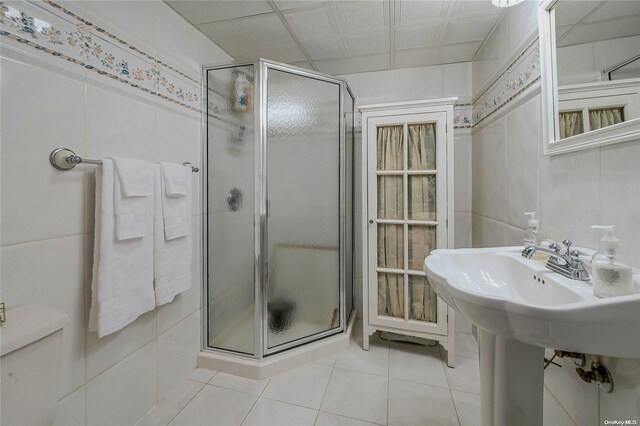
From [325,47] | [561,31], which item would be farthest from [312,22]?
A: [561,31]

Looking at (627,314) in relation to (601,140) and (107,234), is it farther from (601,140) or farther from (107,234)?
(107,234)

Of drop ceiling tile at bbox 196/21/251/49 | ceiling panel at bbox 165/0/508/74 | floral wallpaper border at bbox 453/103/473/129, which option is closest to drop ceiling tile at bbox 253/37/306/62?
ceiling panel at bbox 165/0/508/74

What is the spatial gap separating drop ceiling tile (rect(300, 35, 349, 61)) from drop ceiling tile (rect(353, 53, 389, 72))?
0.43 ft

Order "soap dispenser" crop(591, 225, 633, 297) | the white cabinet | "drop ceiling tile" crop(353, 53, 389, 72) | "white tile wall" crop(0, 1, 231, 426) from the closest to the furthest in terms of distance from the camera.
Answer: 1. "soap dispenser" crop(591, 225, 633, 297)
2. "white tile wall" crop(0, 1, 231, 426)
3. the white cabinet
4. "drop ceiling tile" crop(353, 53, 389, 72)

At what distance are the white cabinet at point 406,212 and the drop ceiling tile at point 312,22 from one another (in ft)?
1.66

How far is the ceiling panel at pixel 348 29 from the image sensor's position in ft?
4.37

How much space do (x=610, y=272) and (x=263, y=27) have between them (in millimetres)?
1812

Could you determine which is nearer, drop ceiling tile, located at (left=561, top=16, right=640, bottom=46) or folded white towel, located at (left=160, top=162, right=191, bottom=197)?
drop ceiling tile, located at (left=561, top=16, right=640, bottom=46)

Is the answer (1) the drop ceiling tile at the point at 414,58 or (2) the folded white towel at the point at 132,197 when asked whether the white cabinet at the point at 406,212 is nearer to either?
(1) the drop ceiling tile at the point at 414,58

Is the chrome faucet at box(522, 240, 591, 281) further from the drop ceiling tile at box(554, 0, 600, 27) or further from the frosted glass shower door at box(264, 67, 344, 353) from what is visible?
the frosted glass shower door at box(264, 67, 344, 353)

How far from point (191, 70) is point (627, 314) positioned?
1.87 m

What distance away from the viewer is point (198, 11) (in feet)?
4.50

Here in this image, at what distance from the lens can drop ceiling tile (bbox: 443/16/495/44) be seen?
1433 mm

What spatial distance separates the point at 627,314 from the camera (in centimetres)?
44
